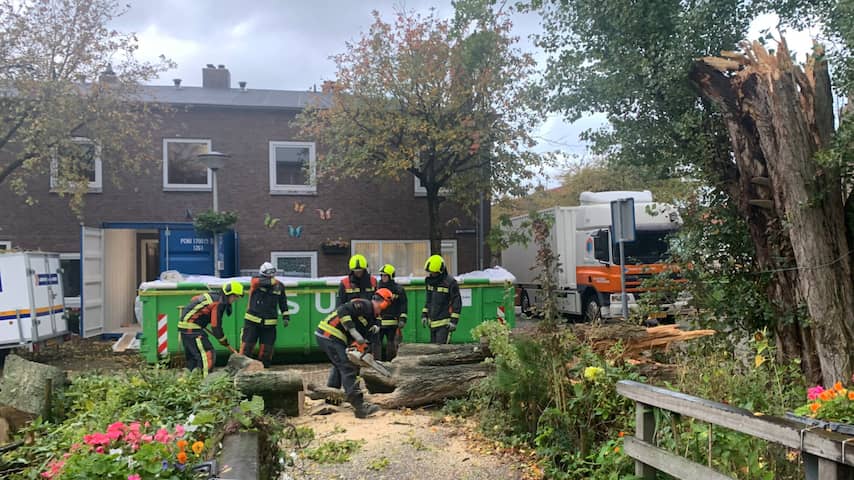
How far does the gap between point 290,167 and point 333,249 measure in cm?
238

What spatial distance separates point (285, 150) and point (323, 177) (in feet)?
4.21

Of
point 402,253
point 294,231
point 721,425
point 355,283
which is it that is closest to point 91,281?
point 294,231

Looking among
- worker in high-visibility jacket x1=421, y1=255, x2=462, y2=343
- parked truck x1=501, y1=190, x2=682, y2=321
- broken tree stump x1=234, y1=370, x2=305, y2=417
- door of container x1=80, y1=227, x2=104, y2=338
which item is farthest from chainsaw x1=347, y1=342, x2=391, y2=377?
door of container x1=80, y1=227, x2=104, y2=338

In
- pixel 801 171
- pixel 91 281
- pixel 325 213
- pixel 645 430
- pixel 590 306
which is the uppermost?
pixel 325 213

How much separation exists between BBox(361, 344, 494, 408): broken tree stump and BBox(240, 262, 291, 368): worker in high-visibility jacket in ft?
8.34

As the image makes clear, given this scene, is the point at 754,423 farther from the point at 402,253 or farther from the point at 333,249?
the point at 402,253

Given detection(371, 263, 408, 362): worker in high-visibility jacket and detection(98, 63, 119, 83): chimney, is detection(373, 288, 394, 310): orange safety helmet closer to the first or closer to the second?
detection(371, 263, 408, 362): worker in high-visibility jacket

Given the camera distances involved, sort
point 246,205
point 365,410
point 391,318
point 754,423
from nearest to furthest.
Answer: point 754,423
point 365,410
point 391,318
point 246,205

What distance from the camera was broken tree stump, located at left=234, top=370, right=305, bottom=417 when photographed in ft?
20.6

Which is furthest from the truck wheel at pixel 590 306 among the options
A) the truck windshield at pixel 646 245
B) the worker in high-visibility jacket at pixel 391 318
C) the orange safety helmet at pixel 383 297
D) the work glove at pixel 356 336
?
the work glove at pixel 356 336

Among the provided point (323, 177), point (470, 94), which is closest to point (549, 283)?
point (470, 94)

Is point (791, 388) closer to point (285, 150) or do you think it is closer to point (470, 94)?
point (470, 94)

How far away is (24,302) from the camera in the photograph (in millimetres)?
A: 10547

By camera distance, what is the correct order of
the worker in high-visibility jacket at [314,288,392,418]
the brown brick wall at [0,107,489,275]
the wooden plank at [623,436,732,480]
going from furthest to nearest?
the brown brick wall at [0,107,489,275] → the worker in high-visibility jacket at [314,288,392,418] → the wooden plank at [623,436,732,480]
